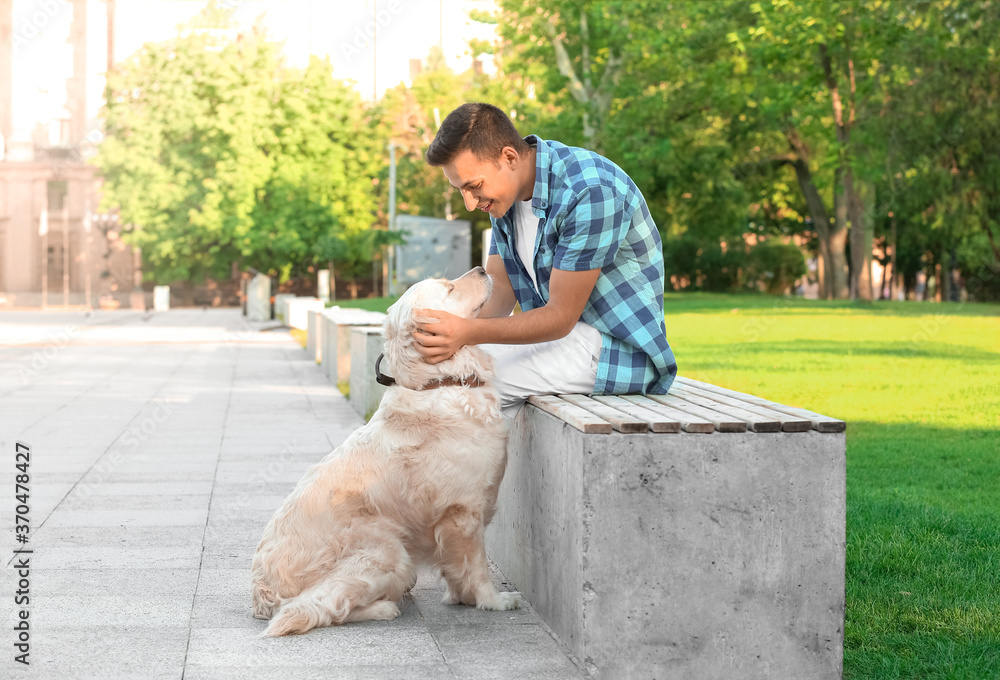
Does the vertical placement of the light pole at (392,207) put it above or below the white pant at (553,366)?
above

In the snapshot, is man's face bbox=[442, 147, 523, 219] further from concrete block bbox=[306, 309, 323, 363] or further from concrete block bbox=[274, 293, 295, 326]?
concrete block bbox=[274, 293, 295, 326]

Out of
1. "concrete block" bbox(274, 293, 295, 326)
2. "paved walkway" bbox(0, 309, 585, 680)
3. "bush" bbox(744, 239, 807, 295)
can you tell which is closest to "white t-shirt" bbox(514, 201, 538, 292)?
"paved walkway" bbox(0, 309, 585, 680)

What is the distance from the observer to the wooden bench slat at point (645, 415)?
142 inches

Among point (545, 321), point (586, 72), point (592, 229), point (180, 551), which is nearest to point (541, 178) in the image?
point (592, 229)

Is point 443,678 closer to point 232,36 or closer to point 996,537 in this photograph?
point 996,537

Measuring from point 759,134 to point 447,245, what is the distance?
15.8 m

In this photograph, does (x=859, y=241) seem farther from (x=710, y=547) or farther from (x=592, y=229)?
(x=710, y=547)

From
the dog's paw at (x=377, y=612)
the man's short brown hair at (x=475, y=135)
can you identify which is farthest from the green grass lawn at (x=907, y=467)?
the man's short brown hair at (x=475, y=135)

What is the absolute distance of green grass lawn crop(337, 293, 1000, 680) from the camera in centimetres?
412

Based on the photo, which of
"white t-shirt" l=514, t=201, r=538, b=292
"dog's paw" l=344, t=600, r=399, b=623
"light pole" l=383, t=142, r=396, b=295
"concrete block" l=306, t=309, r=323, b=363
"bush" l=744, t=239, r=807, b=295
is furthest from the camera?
"bush" l=744, t=239, r=807, b=295

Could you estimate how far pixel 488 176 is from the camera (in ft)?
14.4

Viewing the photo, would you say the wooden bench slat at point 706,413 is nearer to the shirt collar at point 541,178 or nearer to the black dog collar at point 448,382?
the black dog collar at point 448,382

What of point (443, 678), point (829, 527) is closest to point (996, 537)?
point (829, 527)

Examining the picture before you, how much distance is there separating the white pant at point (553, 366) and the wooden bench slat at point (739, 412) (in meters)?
0.41
